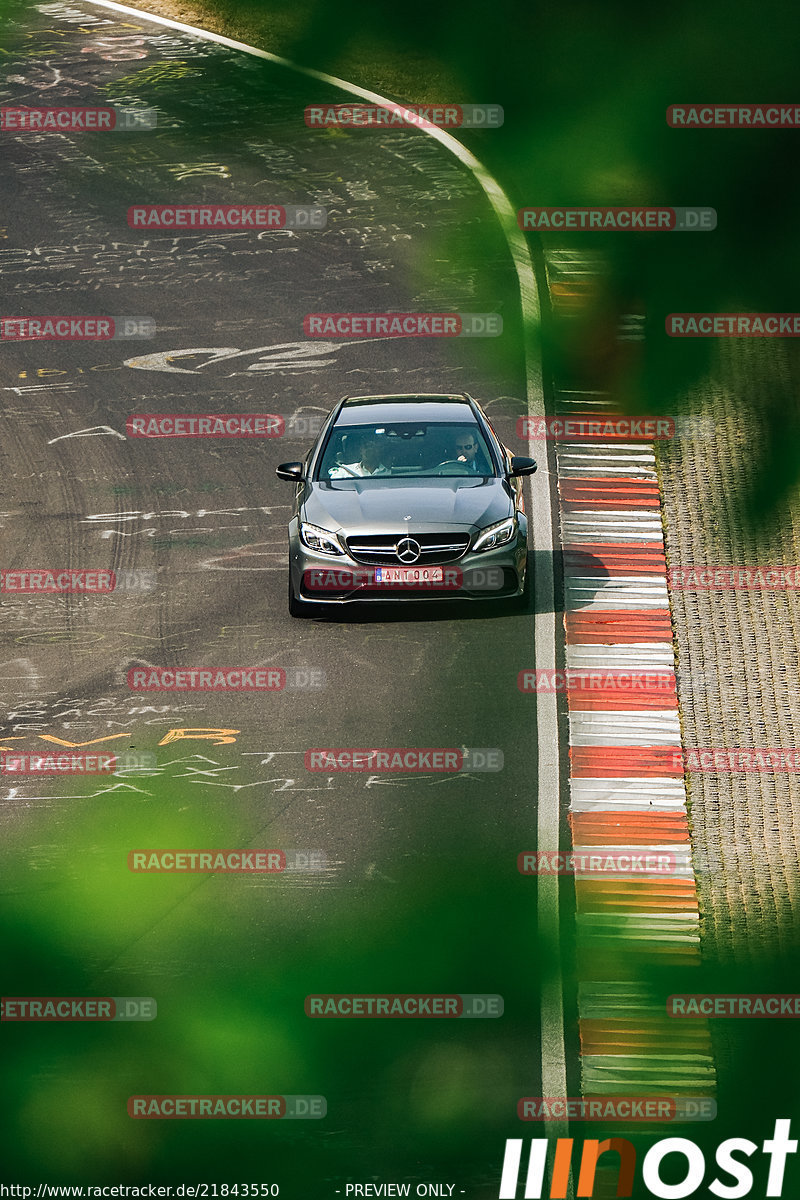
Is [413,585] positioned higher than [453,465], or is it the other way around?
[453,465]

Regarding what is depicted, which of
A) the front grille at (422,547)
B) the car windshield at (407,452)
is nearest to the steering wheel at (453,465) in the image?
the car windshield at (407,452)

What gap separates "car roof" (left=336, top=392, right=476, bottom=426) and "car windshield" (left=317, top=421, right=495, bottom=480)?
137mm

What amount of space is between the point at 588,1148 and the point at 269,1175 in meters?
1.62

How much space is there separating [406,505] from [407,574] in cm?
71

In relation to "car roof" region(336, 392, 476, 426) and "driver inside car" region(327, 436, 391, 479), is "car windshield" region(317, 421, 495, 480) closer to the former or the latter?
"driver inside car" region(327, 436, 391, 479)

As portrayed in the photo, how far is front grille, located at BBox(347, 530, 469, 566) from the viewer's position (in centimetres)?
1429

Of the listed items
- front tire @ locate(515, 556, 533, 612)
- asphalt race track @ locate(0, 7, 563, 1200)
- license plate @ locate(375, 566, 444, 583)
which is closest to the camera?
asphalt race track @ locate(0, 7, 563, 1200)

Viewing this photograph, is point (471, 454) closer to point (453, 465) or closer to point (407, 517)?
point (453, 465)

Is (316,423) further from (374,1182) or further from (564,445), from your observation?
(374,1182)

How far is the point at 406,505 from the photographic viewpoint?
14.5m

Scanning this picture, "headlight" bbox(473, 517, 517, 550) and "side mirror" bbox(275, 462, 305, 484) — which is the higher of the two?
"side mirror" bbox(275, 462, 305, 484)

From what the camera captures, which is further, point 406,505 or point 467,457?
point 467,457

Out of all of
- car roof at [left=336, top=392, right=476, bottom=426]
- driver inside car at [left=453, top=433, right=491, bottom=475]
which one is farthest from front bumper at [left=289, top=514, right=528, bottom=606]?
car roof at [left=336, top=392, right=476, bottom=426]

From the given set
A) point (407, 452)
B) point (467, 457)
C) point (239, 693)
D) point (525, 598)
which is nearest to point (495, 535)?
point (525, 598)
